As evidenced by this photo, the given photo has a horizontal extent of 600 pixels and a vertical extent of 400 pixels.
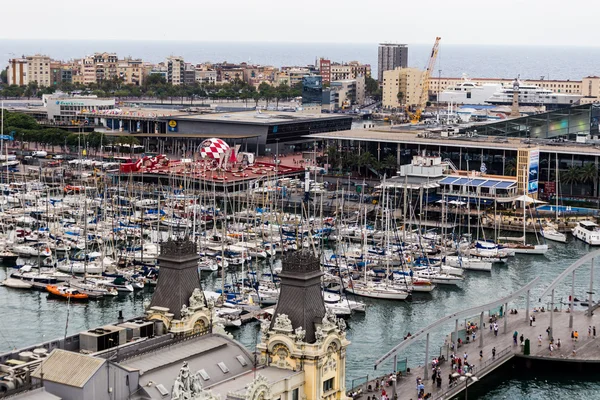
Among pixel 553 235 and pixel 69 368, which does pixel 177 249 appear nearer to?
pixel 69 368

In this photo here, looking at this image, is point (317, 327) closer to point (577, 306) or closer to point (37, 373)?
point (37, 373)

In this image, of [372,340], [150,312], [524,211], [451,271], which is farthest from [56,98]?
[150,312]

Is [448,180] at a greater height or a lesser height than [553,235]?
greater

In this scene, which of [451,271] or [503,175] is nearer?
[451,271]

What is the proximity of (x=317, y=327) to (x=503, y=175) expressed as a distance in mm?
89150

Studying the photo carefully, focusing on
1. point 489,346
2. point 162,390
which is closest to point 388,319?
point 489,346

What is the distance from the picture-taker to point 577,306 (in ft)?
244

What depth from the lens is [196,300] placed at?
42.5m

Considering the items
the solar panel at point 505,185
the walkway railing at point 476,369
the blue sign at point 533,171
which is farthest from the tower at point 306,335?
the blue sign at point 533,171

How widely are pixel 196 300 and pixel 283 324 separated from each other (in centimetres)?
414

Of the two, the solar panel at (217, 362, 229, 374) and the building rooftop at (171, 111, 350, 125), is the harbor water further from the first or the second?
the building rooftop at (171, 111, 350, 125)

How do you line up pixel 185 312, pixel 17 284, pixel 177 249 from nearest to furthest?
pixel 185 312 < pixel 177 249 < pixel 17 284

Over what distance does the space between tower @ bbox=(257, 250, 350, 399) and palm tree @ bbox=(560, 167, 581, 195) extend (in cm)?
8597

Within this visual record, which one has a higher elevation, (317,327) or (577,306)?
(317,327)
